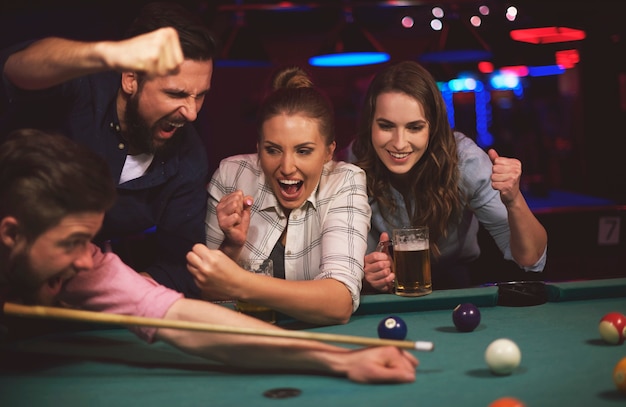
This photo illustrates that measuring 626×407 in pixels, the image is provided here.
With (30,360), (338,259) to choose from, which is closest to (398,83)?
(338,259)

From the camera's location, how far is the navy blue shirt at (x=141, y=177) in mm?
2840

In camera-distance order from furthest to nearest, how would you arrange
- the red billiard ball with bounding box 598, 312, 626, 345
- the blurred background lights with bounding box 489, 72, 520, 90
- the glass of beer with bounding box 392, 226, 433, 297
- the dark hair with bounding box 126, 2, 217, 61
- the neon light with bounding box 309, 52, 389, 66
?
the blurred background lights with bounding box 489, 72, 520, 90, the neon light with bounding box 309, 52, 389, 66, the dark hair with bounding box 126, 2, 217, 61, the glass of beer with bounding box 392, 226, 433, 297, the red billiard ball with bounding box 598, 312, 626, 345

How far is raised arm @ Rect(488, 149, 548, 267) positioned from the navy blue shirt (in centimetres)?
113

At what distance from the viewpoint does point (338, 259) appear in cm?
262

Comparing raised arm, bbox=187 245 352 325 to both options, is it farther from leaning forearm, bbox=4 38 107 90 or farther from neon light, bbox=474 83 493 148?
neon light, bbox=474 83 493 148

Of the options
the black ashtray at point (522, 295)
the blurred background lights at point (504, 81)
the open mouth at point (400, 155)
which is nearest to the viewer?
the black ashtray at point (522, 295)

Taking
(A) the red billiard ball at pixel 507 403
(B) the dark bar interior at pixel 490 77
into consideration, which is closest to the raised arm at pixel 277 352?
(A) the red billiard ball at pixel 507 403

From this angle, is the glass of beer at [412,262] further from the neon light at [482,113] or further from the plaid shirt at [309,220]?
the neon light at [482,113]

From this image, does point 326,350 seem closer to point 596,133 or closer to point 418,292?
point 418,292

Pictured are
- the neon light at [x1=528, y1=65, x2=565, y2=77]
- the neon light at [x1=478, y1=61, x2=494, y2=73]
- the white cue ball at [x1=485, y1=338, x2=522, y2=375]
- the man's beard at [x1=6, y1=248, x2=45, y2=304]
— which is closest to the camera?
the white cue ball at [x1=485, y1=338, x2=522, y2=375]

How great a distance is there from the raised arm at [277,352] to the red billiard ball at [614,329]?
54 centimetres

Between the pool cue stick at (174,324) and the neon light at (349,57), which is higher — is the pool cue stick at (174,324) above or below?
below

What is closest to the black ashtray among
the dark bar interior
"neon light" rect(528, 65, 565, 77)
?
the dark bar interior

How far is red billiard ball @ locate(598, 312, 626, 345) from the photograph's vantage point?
6.89 feet
